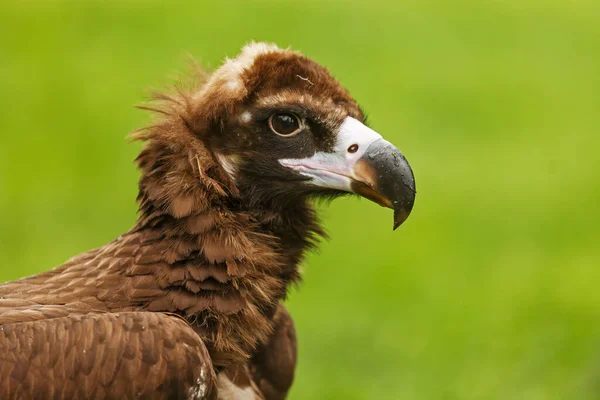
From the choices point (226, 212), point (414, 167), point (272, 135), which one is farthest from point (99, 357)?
point (414, 167)

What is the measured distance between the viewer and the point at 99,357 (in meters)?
4.64

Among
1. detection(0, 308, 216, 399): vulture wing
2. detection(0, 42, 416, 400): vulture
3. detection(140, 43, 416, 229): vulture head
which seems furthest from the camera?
detection(140, 43, 416, 229): vulture head

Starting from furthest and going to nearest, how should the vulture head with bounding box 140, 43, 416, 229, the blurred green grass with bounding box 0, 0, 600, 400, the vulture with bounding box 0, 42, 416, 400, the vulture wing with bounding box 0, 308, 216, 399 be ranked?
the blurred green grass with bounding box 0, 0, 600, 400, the vulture head with bounding box 140, 43, 416, 229, the vulture with bounding box 0, 42, 416, 400, the vulture wing with bounding box 0, 308, 216, 399

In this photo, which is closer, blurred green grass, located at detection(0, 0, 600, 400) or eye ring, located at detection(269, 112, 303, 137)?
eye ring, located at detection(269, 112, 303, 137)

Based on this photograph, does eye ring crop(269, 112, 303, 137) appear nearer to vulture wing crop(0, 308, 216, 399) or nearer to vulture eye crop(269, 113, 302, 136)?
vulture eye crop(269, 113, 302, 136)

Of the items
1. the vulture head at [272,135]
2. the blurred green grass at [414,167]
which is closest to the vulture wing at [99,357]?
the vulture head at [272,135]

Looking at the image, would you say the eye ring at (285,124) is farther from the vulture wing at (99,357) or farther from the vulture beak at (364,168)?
the vulture wing at (99,357)

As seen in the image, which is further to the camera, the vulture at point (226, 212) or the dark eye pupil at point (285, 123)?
the dark eye pupil at point (285, 123)

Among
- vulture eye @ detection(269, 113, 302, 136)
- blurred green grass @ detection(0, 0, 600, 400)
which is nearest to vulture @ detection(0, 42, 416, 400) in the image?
vulture eye @ detection(269, 113, 302, 136)

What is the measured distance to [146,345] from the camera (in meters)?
4.69

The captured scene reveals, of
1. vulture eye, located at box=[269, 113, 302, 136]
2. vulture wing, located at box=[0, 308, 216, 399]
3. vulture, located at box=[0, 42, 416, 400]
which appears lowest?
vulture wing, located at box=[0, 308, 216, 399]

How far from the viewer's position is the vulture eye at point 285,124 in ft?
17.4

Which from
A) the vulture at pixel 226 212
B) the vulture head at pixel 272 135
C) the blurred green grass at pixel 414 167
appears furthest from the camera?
the blurred green grass at pixel 414 167

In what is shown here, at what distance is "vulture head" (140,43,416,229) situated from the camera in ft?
17.1
